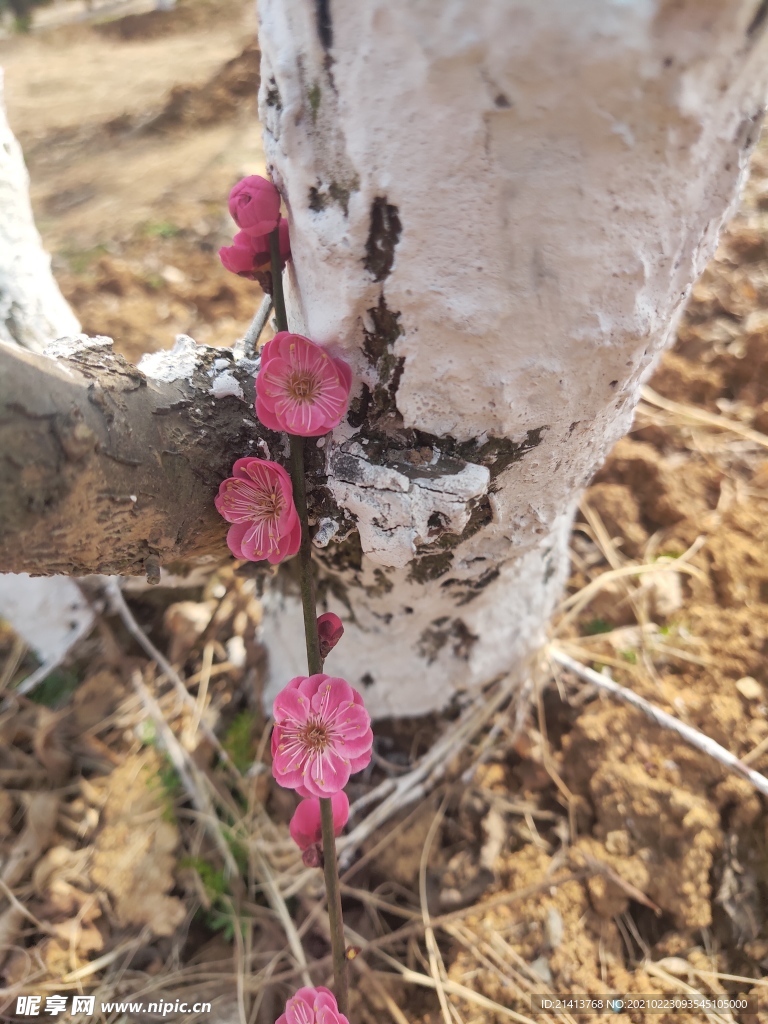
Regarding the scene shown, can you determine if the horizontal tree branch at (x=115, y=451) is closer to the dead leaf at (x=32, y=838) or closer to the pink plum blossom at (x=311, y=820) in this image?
the pink plum blossom at (x=311, y=820)

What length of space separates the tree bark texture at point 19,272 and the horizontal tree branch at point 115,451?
0.40 m

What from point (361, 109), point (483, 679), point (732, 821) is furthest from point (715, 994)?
point (361, 109)

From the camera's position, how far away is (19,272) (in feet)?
3.28

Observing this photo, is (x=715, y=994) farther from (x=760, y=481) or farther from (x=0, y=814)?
(x=0, y=814)

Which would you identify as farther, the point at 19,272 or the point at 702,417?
the point at 702,417

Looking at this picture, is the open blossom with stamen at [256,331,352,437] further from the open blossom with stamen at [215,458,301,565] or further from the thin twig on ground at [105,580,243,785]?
the thin twig on ground at [105,580,243,785]

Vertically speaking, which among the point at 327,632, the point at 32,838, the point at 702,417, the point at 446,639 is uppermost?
the point at 327,632

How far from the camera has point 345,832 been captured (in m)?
1.08

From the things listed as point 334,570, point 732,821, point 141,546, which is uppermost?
point 141,546

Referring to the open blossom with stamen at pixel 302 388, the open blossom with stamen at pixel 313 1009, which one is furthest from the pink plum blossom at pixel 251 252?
the open blossom with stamen at pixel 313 1009

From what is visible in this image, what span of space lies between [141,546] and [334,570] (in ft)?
0.91

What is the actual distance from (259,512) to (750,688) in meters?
0.94

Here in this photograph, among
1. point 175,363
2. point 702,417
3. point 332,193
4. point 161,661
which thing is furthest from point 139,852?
point 702,417

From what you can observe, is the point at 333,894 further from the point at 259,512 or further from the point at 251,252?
the point at 251,252
